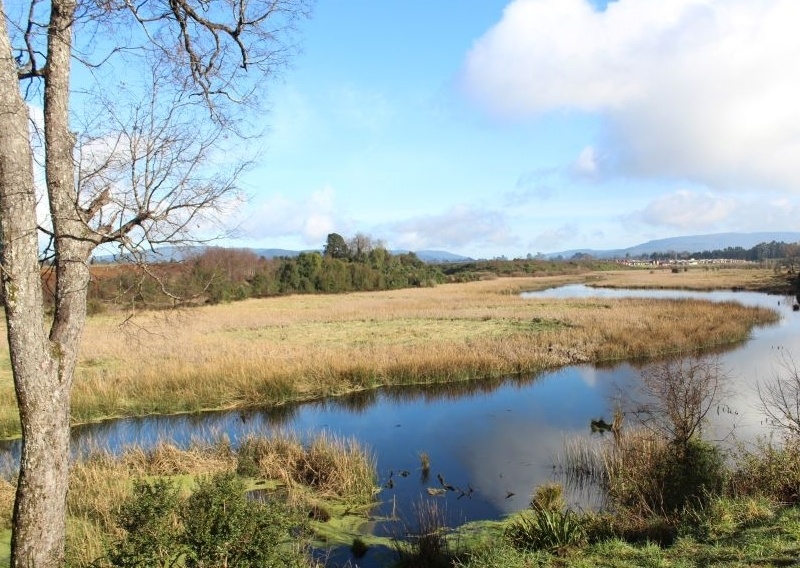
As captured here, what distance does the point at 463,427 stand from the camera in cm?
1451

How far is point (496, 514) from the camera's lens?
29.7 ft

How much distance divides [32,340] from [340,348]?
18242mm

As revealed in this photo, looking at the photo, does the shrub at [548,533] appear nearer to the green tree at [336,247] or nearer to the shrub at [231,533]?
the shrub at [231,533]

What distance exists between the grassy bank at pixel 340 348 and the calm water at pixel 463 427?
87cm

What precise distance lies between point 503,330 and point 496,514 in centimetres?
2027

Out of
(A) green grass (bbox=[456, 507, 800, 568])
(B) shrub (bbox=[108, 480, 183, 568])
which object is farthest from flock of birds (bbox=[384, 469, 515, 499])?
(B) shrub (bbox=[108, 480, 183, 568])

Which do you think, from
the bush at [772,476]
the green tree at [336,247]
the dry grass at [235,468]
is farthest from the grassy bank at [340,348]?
the green tree at [336,247]

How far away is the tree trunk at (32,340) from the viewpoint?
14.1ft

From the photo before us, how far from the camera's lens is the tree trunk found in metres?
4.29

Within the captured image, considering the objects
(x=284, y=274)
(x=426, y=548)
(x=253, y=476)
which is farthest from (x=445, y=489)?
(x=284, y=274)

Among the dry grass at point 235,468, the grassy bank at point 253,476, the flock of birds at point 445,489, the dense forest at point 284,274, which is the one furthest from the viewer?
the flock of birds at point 445,489

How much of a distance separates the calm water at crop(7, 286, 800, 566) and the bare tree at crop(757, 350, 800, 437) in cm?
38

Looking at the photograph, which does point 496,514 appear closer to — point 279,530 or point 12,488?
point 279,530

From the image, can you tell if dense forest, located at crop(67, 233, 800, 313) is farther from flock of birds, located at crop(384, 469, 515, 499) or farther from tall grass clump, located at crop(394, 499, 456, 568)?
flock of birds, located at crop(384, 469, 515, 499)
